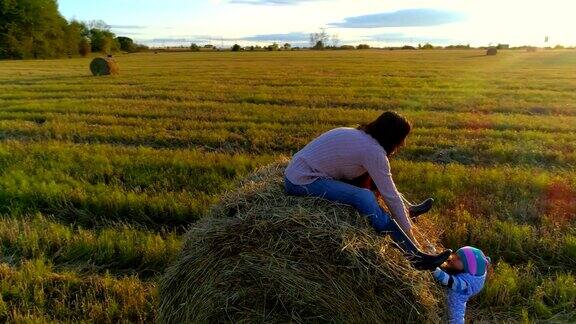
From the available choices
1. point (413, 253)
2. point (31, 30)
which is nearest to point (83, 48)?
point (31, 30)

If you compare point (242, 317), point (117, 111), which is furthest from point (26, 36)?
point (242, 317)

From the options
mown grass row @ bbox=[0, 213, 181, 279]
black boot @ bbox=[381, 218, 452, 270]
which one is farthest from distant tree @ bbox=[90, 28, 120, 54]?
black boot @ bbox=[381, 218, 452, 270]

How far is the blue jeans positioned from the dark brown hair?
1.44 feet

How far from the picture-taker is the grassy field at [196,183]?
474 centimetres

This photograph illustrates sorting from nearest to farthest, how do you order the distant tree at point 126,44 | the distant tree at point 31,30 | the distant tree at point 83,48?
the distant tree at point 31,30, the distant tree at point 83,48, the distant tree at point 126,44

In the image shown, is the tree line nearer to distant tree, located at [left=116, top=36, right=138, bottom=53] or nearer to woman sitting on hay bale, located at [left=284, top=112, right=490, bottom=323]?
distant tree, located at [left=116, top=36, right=138, bottom=53]

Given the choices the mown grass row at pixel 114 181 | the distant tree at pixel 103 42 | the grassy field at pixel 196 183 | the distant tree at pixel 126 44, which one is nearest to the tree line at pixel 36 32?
the distant tree at pixel 103 42

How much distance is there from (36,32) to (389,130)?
239 feet

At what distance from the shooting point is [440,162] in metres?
9.41

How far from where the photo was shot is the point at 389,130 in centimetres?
425

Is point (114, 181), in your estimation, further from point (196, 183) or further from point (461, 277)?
point (461, 277)

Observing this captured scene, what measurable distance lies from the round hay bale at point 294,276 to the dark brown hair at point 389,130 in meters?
0.74

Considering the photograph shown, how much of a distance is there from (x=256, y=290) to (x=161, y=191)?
3.95 m

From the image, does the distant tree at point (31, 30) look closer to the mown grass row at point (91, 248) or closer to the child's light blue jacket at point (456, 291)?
the mown grass row at point (91, 248)
